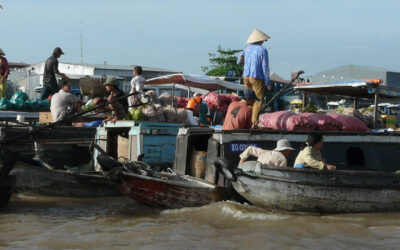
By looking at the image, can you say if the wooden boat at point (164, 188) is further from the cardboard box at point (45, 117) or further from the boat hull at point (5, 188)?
the cardboard box at point (45, 117)

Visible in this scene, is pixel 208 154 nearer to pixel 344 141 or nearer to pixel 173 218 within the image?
pixel 173 218

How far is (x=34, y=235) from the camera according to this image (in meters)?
7.48

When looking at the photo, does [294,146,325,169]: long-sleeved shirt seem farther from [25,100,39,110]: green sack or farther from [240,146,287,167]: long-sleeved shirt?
[25,100,39,110]: green sack

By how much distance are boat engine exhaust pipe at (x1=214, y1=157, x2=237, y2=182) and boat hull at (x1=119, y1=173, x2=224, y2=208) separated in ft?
1.27

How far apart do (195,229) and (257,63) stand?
323 centimetres

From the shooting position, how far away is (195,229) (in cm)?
766

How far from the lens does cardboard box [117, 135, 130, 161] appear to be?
406 inches

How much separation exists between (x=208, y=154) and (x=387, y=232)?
274 cm

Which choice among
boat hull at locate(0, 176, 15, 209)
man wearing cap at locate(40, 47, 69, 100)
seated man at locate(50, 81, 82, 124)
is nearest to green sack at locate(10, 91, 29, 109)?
man wearing cap at locate(40, 47, 69, 100)

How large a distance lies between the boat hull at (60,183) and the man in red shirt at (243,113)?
2396mm

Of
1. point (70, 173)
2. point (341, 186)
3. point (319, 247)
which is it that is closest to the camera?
point (319, 247)

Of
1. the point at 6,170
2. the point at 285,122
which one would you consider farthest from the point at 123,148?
the point at 285,122

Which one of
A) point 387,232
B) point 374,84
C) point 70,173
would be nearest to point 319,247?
point 387,232

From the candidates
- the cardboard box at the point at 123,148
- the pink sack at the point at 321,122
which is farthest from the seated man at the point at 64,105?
the pink sack at the point at 321,122
